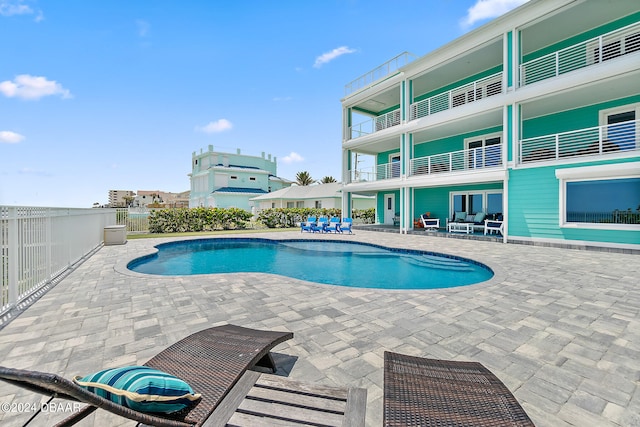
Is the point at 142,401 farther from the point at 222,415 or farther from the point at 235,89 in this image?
the point at 235,89

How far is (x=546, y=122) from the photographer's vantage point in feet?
43.7

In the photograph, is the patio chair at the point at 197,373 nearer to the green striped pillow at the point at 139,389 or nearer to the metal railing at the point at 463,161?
the green striped pillow at the point at 139,389

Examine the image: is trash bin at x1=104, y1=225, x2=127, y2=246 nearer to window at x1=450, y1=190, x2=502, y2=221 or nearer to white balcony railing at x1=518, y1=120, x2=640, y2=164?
white balcony railing at x1=518, y1=120, x2=640, y2=164

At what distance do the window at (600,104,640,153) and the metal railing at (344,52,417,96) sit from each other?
9.63m

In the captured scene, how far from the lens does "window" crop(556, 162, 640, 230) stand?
967 cm

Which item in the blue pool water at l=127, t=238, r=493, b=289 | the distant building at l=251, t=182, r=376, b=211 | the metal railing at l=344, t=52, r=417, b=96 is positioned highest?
A: the metal railing at l=344, t=52, r=417, b=96

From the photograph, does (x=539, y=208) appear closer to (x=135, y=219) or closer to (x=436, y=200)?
(x=436, y=200)

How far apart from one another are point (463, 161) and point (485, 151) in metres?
1.49

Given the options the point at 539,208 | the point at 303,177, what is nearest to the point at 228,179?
the point at 303,177

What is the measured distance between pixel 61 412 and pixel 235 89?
2295 cm

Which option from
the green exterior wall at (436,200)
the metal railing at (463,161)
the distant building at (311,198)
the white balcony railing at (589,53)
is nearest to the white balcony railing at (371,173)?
the metal railing at (463,161)

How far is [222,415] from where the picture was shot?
1605 mm

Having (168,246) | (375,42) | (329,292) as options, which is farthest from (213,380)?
(375,42)

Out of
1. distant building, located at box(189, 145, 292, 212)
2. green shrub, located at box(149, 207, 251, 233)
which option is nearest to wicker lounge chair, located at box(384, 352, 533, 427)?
green shrub, located at box(149, 207, 251, 233)
